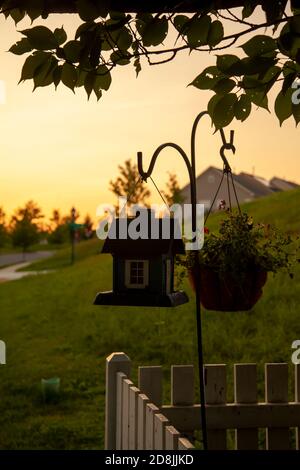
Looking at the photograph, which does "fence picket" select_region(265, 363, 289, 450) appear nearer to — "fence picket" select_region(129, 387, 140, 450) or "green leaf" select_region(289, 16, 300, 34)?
"fence picket" select_region(129, 387, 140, 450)

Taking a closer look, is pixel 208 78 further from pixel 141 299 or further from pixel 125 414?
pixel 125 414

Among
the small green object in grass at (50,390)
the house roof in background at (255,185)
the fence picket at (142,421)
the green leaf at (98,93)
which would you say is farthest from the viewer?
the house roof in background at (255,185)

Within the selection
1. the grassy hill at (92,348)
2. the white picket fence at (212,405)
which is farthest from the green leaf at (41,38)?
the grassy hill at (92,348)

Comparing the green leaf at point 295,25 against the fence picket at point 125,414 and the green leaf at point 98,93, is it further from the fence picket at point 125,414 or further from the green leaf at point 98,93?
the fence picket at point 125,414

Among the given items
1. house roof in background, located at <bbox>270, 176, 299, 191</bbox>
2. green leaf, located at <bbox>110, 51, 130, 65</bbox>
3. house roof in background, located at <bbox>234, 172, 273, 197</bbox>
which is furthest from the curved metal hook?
house roof in background, located at <bbox>270, 176, 299, 191</bbox>

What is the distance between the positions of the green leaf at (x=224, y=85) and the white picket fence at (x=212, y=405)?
7.44ft

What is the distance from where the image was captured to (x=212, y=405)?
5.03 m

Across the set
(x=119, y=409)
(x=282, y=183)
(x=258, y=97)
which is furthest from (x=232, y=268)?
(x=282, y=183)

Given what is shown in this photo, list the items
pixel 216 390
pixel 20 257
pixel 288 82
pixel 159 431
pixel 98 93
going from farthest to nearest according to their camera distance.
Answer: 1. pixel 20 257
2. pixel 216 390
3. pixel 159 431
4. pixel 98 93
5. pixel 288 82

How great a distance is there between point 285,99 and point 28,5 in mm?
1016

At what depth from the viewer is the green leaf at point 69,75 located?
2.65 m

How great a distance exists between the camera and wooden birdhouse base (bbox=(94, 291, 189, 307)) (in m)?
3.92

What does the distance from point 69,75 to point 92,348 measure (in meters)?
11.4
